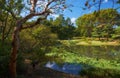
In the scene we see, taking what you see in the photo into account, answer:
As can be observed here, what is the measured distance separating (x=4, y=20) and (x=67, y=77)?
6.27 meters

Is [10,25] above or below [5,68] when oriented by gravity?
above

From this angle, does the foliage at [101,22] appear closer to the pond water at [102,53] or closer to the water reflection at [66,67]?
the water reflection at [66,67]


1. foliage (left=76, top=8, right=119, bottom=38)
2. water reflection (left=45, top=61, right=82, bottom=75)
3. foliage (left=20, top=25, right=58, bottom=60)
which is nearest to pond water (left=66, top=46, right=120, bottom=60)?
water reflection (left=45, top=61, right=82, bottom=75)

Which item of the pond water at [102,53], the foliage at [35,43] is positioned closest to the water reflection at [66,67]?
the foliage at [35,43]

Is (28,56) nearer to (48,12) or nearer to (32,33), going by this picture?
(32,33)

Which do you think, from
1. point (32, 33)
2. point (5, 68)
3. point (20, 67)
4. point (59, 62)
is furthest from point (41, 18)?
point (59, 62)

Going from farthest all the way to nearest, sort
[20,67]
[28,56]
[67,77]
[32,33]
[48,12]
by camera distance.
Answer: [32,33], [28,56], [67,77], [20,67], [48,12]

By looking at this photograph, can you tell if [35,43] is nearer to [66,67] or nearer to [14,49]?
[66,67]

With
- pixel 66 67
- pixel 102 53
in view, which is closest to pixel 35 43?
pixel 66 67

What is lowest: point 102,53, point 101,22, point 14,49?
point 102,53

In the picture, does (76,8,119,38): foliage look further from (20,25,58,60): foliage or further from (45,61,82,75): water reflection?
(45,61,82,75): water reflection

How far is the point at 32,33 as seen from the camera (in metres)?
21.6

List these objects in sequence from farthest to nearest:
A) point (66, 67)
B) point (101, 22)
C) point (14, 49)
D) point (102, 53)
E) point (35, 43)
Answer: point (102, 53) → point (66, 67) → point (35, 43) → point (14, 49) → point (101, 22)

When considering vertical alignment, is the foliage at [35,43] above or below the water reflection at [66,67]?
above
